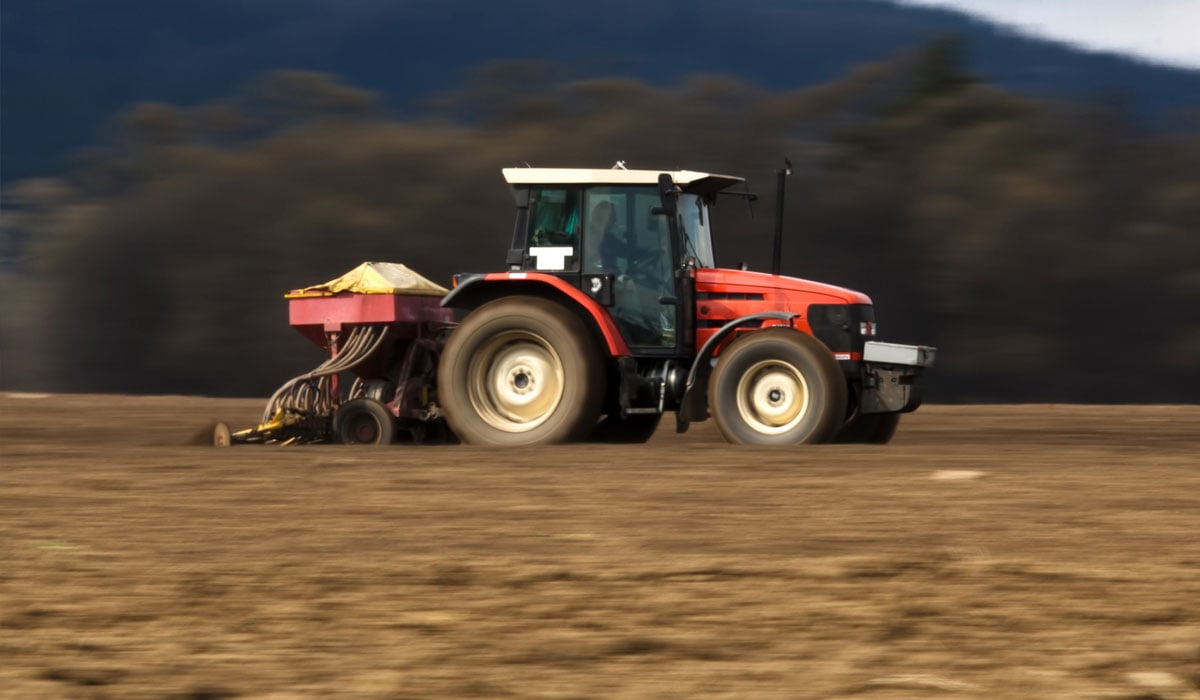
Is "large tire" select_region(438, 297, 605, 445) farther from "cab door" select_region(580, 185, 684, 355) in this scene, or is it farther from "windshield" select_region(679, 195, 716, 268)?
"windshield" select_region(679, 195, 716, 268)

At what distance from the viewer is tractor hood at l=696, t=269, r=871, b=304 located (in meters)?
11.0

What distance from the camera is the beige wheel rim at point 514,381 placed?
1108cm

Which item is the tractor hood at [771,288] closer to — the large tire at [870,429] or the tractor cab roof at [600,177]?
the tractor cab roof at [600,177]

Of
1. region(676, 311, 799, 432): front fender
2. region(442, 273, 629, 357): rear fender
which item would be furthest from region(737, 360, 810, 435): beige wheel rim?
region(442, 273, 629, 357): rear fender

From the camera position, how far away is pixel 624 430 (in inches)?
473

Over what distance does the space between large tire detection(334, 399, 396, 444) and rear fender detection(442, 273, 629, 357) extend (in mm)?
869

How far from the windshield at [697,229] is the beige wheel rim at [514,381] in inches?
45.9

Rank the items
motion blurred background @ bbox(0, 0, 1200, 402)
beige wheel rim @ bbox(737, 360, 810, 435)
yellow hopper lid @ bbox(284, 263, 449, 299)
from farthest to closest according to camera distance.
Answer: motion blurred background @ bbox(0, 0, 1200, 402)
yellow hopper lid @ bbox(284, 263, 449, 299)
beige wheel rim @ bbox(737, 360, 810, 435)

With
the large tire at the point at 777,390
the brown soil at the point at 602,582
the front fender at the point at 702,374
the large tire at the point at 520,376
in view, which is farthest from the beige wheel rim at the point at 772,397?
the brown soil at the point at 602,582

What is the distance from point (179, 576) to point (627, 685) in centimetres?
196

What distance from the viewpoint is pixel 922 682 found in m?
4.83

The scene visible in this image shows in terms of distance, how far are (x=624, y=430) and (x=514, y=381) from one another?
1161 mm

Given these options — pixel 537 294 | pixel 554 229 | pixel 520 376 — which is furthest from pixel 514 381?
pixel 554 229

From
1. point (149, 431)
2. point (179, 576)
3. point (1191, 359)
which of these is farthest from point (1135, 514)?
point (1191, 359)
